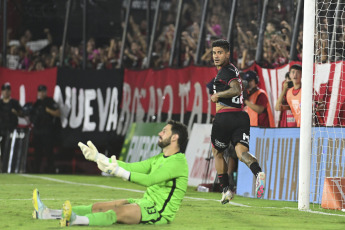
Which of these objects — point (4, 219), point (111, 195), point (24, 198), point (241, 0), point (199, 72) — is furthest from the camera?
point (241, 0)

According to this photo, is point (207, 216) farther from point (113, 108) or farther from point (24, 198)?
point (113, 108)

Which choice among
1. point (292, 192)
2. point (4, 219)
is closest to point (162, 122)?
point (292, 192)

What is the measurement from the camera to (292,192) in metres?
12.8

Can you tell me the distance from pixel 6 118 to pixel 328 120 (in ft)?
33.0

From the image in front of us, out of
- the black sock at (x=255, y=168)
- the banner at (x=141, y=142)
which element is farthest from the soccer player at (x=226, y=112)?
the banner at (x=141, y=142)

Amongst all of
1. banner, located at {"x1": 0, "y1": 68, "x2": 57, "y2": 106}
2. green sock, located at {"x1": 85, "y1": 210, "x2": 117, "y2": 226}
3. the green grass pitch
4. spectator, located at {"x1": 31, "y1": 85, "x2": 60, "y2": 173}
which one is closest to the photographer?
the green grass pitch

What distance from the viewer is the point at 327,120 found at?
12969 millimetres

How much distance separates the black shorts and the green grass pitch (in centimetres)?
87

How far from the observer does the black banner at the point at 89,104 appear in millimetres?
20922

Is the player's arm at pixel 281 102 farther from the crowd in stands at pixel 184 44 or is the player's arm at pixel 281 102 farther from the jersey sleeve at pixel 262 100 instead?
the crowd in stands at pixel 184 44

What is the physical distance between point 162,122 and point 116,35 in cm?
687

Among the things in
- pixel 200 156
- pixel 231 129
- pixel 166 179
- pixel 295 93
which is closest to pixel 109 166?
pixel 166 179

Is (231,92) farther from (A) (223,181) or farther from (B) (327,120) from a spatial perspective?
(B) (327,120)

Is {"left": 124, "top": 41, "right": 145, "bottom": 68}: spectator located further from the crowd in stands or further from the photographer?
the photographer
